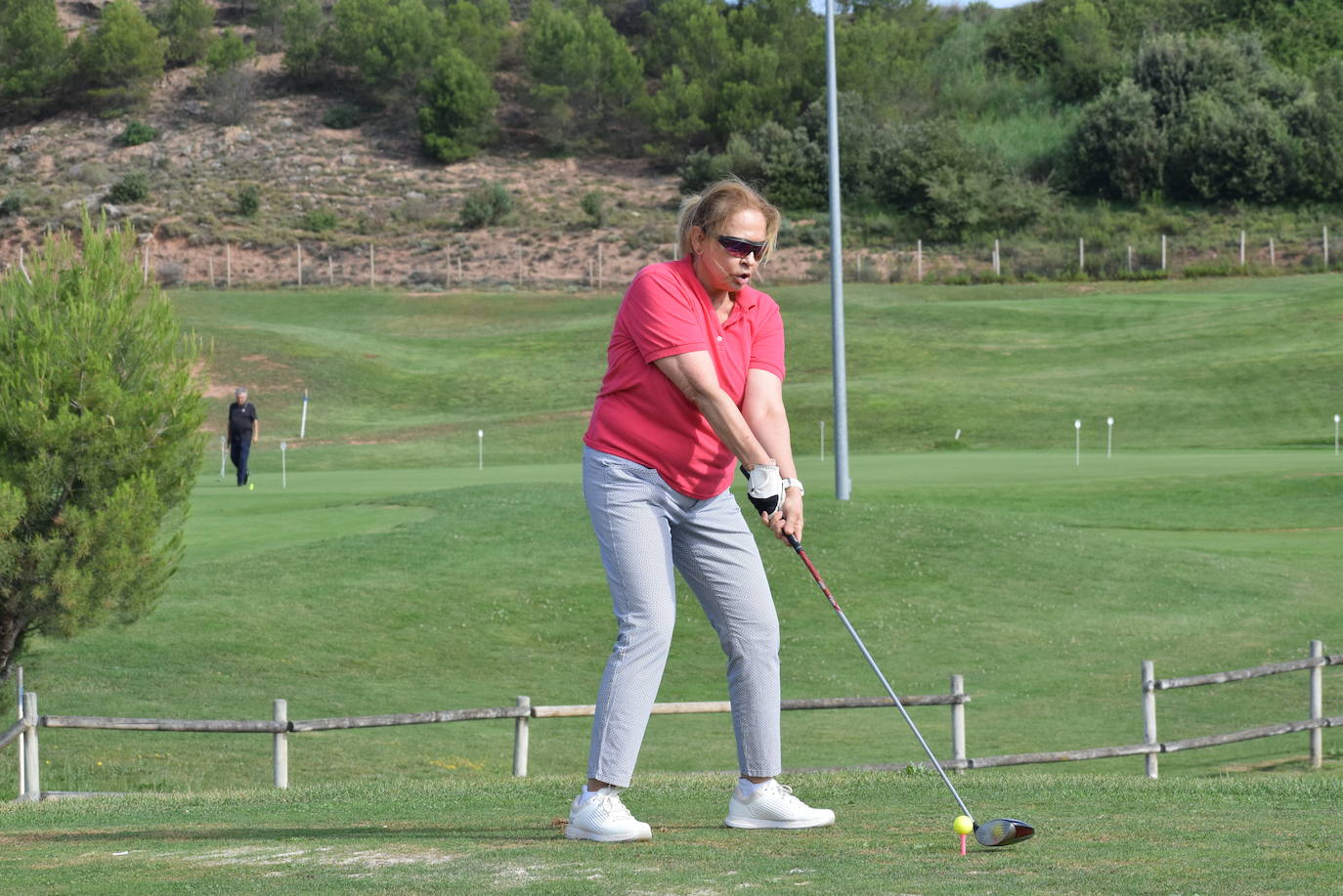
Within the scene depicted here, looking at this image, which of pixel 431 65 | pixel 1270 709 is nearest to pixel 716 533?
pixel 1270 709

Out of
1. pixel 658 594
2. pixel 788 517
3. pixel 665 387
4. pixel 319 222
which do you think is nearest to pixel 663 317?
pixel 665 387

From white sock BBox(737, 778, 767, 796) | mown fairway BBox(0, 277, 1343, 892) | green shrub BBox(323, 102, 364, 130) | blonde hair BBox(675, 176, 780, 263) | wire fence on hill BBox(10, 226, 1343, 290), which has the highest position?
green shrub BBox(323, 102, 364, 130)

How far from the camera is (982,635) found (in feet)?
54.9

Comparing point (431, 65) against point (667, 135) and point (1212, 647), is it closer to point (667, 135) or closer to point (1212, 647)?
point (667, 135)

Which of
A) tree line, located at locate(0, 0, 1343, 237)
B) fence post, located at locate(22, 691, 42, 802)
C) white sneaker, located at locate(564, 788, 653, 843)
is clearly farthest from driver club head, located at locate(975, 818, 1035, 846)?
tree line, located at locate(0, 0, 1343, 237)

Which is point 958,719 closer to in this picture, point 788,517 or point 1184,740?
point 1184,740

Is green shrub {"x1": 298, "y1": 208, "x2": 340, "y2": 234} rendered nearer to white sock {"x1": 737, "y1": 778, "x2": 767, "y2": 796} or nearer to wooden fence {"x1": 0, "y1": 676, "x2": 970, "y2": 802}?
wooden fence {"x1": 0, "y1": 676, "x2": 970, "y2": 802}

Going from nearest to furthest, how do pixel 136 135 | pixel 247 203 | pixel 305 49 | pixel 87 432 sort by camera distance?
pixel 87 432
pixel 247 203
pixel 136 135
pixel 305 49

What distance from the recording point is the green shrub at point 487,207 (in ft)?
304

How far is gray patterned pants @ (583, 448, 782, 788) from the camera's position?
5.66 m

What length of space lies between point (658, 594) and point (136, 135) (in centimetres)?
11092

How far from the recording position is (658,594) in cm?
568

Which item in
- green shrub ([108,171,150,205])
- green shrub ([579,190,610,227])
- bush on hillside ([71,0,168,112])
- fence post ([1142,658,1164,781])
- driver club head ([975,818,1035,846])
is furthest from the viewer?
bush on hillside ([71,0,168,112])

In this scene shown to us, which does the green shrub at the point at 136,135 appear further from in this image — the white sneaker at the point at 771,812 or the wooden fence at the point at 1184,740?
the white sneaker at the point at 771,812
